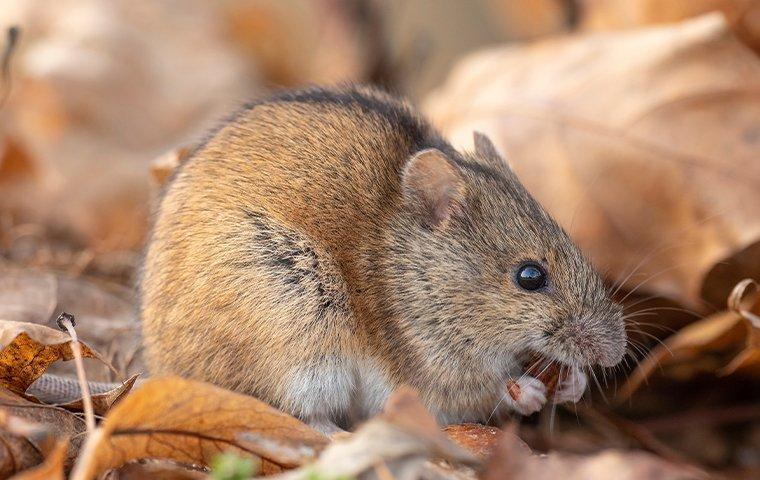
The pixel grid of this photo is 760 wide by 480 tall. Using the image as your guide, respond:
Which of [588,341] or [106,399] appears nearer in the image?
[106,399]

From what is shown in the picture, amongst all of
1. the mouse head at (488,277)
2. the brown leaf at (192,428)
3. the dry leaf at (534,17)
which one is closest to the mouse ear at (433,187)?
the mouse head at (488,277)

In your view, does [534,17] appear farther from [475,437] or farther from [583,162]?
[475,437]

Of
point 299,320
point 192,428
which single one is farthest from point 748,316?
point 192,428

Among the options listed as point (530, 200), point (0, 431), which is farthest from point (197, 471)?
point (530, 200)

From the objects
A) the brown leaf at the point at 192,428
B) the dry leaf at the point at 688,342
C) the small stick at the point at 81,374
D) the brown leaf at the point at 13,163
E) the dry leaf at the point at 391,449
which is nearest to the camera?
the dry leaf at the point at 391,449

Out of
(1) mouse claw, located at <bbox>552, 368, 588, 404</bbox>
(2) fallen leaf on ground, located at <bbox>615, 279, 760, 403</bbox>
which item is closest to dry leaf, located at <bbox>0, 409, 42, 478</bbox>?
(1) mouse claw, located at <bbox>552, 368, 588, 404</bbox>

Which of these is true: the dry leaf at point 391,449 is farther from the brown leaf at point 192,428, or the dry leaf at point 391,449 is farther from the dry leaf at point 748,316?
the dry leaf at point 748,316

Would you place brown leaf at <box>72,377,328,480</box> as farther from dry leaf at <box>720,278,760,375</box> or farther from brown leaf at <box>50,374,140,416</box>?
dry leaf at <box>720,278,760,375</box>
